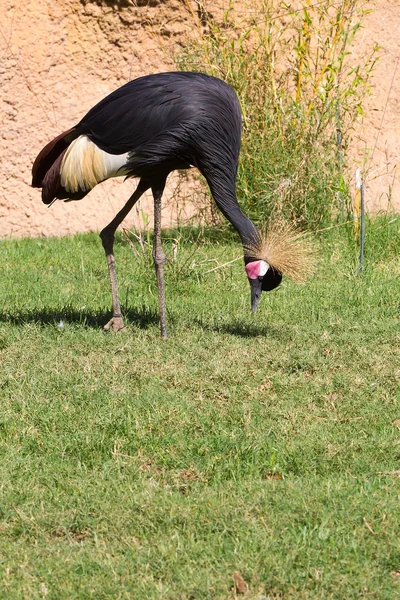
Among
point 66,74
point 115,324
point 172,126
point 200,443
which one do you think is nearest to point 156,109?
point 172,126

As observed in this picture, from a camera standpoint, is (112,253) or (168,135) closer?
(168,135)

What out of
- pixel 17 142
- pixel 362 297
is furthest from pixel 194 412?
pixel 17 142

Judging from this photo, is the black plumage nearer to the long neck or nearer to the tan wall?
the long neck

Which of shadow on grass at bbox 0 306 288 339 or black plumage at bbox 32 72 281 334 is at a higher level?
black plumage at bbox 32 72 281 334

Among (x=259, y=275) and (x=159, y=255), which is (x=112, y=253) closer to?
(x=159, y=255)

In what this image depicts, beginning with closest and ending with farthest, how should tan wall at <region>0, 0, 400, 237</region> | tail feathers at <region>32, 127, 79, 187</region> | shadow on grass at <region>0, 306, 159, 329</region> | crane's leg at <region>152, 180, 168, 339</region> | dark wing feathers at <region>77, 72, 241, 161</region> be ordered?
dark wing feathers at <region>77, 72, 241, 161</region>, crane's leg at <region>152, 180, 168, 339</region>, tail feathers at <region>32, 127, 79, 187</region>, shadow on grass at <region>0, 306, 159, 329</region>, tan wall at <region>0, 0, 400, 237</region>

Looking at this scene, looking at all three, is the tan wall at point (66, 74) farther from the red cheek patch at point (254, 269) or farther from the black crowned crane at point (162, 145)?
the red cheek patch at point (254, 269)

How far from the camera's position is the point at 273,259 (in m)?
5.13

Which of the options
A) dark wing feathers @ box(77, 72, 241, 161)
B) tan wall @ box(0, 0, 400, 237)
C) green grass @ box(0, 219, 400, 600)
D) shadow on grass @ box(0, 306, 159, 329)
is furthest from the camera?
tan wall @ box(0, 0, 400, 237)

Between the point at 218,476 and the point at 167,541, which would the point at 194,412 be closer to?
the point at 218,476

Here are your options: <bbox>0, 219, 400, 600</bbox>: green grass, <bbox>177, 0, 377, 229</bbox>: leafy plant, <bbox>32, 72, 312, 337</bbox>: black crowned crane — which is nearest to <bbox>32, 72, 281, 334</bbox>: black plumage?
<bbox>32, 72, 312, 337</bbox>: black crowned crane

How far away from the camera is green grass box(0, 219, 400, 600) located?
2.96m

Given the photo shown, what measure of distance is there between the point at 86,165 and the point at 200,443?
2048 mm

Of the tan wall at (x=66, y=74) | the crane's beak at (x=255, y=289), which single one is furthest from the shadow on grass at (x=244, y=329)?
the tan wall at (x=66, y=74)
